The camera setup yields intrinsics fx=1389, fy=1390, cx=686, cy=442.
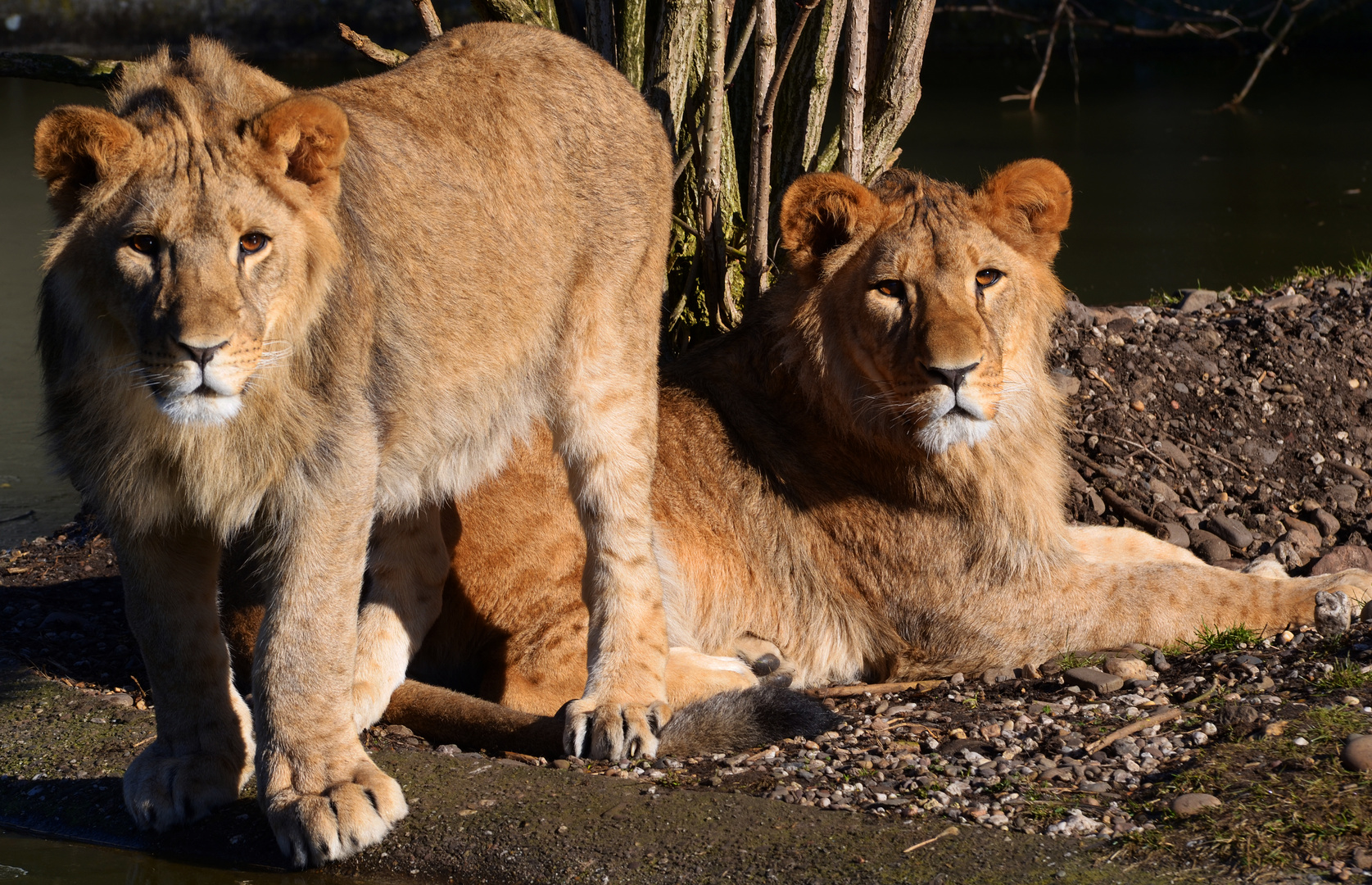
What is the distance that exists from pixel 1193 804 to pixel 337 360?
2169 millimetres

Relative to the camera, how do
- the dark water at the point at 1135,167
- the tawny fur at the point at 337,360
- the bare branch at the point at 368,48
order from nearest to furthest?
the tawny fur at the point at 337,360
the bare branch at the point at 368,48
the dark water at the point at 1135,167

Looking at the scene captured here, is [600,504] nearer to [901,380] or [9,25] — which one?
[901,380]

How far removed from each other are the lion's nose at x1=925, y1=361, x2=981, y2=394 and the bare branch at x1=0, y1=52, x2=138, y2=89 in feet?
10.2

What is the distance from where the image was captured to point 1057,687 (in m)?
4.21

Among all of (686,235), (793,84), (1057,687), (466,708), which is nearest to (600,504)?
(466,708)

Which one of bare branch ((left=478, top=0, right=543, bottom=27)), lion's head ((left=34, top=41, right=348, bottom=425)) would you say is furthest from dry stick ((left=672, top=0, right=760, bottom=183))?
lion's head ((left=34, top=41, right=348, bottom=425))

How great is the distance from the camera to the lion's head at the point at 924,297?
13.8ft

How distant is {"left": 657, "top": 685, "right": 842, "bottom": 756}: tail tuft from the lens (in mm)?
3746

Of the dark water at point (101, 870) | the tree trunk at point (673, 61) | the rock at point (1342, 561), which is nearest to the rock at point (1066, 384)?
the rock at point (1342, 561)

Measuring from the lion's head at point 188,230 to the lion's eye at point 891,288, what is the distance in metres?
1.90

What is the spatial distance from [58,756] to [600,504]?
1.64m

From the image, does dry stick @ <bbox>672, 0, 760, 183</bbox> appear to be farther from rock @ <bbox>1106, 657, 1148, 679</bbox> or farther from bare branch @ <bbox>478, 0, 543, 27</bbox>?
rock @ <bbox>1106, 657, 1148, 679</bbox>

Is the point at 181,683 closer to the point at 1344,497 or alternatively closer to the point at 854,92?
the point at 854,92

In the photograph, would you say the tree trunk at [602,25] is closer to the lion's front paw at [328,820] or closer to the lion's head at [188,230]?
the lion's head at [188,230]
